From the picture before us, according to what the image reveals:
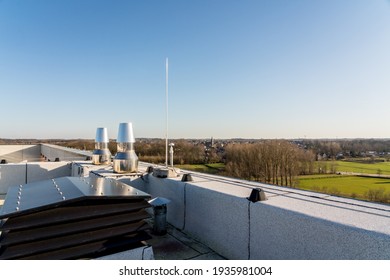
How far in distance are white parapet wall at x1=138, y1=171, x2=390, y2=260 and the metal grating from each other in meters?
1.08

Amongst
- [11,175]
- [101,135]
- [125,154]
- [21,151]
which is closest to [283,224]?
[125,154]

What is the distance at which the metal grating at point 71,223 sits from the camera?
2.51 metres

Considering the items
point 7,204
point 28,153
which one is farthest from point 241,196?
point 28,153

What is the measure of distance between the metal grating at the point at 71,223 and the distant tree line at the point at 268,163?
6466 centimetres

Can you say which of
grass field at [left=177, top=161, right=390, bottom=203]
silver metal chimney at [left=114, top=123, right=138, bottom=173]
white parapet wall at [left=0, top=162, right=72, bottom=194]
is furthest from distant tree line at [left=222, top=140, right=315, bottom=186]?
silver metal chimney at [left=114, top=123, right=138, bottom=173]

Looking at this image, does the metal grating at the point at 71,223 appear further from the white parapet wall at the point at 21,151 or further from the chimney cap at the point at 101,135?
the white parapet wall at the point at 21,151

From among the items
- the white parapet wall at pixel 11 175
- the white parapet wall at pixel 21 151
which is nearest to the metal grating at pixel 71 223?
the white parapet wall at pixel 11 175

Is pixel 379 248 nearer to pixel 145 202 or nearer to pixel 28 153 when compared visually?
pixel 145 202

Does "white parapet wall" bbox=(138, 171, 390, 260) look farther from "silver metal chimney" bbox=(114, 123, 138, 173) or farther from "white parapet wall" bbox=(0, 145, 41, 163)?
"white parapet wall" bbox=(0, 145, 41, 163)

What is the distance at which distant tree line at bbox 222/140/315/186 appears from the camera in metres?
68.4

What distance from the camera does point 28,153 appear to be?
26.1 metres

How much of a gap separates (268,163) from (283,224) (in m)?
70.1

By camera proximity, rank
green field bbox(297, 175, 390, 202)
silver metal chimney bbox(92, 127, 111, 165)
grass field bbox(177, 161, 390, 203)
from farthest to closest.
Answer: grass field bbox(177, 161, 390, 203), green field bbox(297, 175, 390, 202), silver metal chimney bbox(92, 127, 111, 165)

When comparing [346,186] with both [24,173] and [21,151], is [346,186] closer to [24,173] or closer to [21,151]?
[21,151]
